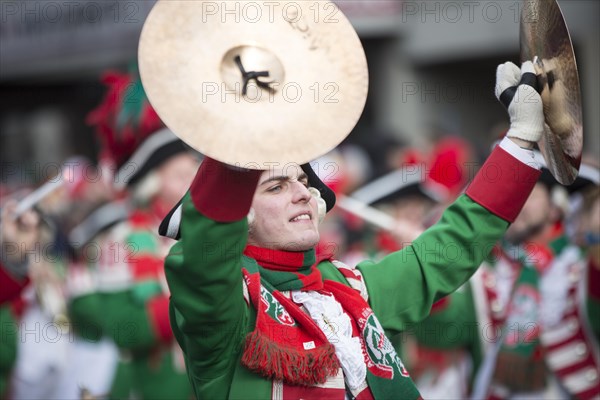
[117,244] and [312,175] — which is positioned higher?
[312,175]

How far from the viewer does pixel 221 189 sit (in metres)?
2.65

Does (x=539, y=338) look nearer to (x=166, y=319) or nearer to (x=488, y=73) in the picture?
(x=166, y=319)

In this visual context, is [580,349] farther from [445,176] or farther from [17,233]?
[17,233]

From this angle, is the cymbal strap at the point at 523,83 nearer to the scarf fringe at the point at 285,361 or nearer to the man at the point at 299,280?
the man at the point at 299,280

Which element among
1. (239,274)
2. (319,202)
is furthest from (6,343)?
(239,274)

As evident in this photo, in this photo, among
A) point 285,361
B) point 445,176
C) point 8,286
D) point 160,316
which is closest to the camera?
point 285,361

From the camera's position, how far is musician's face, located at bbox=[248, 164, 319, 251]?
3.22 m

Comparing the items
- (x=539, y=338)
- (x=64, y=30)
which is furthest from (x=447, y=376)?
(x=64, y=30)

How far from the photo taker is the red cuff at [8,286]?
5.27 metres

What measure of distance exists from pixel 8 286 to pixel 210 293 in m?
2.83

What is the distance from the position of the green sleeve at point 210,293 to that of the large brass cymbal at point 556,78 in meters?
1.10

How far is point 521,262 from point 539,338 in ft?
1.43

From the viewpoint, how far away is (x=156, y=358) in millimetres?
5633

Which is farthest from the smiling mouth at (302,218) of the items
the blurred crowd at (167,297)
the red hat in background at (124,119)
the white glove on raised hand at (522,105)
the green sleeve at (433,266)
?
the red hat in background at (124,119)
